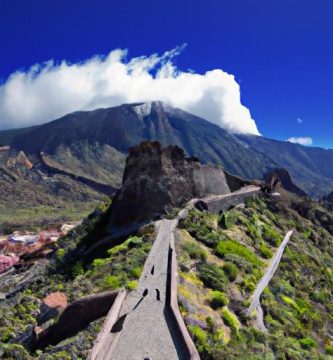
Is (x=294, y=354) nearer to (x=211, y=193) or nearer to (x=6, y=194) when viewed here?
(x=211, y=193)

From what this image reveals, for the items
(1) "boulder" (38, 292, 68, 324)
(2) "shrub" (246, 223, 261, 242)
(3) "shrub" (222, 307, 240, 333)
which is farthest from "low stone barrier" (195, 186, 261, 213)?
(1) "boulder" (38, 292, 68, 324)

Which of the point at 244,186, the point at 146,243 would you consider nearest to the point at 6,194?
the point at 244,186

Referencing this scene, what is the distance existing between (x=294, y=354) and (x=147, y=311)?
547 cm

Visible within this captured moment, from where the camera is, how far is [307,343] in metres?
19.1

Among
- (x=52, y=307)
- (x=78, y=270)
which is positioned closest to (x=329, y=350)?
(x=52, y=307)

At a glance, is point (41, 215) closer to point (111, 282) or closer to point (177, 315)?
point (111, 282)

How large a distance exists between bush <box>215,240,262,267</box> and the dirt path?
0.97 m

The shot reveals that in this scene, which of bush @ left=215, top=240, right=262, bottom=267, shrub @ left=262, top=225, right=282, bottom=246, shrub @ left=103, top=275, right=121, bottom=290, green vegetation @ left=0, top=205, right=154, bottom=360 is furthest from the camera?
shrub @ left=262, top=225, right=282, bottom=246

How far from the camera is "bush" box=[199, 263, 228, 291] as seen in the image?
67.0 ft

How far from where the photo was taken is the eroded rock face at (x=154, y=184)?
1270 inches

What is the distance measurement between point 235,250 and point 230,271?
3926mm

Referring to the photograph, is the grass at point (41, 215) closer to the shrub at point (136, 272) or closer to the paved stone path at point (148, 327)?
the shrub at point (136, 272)

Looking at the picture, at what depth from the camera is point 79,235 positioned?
37.1 meters

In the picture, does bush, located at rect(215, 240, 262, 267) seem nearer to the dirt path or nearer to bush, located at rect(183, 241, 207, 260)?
the dirt path
